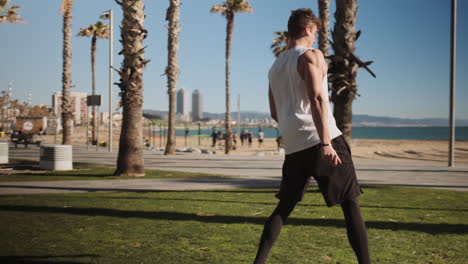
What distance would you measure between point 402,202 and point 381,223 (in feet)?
6.90

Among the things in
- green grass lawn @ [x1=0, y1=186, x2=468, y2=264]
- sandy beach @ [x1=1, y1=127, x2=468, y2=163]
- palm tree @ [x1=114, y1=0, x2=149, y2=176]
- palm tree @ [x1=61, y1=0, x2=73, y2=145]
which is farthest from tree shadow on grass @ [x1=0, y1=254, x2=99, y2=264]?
sandy beach @ [x1=1, y1=127, x2=468, y2=163]

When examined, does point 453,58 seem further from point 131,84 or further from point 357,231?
point 357,231

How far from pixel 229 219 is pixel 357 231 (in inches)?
115

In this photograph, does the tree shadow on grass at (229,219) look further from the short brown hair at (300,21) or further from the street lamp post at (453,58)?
the street lamp post at (453,58)

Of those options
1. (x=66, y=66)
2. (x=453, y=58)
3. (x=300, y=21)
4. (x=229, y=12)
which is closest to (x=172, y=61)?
(x=66, y=66)

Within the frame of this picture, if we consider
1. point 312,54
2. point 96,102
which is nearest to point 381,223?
point 312,54

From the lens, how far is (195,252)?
4.06 m

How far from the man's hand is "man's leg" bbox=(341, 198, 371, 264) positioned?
30 cm

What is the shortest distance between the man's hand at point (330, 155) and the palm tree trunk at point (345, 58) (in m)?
5.57

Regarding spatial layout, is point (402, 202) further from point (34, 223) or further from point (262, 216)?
point (34, 223)

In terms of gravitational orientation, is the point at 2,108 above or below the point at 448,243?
above

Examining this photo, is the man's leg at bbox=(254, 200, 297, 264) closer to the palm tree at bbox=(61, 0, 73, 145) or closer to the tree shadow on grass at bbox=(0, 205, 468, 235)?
the tree shadow on grass at bbox=(0, 205, 468, 235)

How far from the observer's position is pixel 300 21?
3158 mm

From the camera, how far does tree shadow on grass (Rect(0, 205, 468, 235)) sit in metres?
5.21
